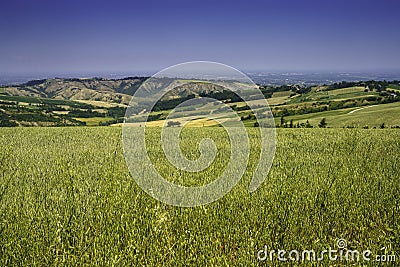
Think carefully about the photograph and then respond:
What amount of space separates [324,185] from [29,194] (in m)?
5.50

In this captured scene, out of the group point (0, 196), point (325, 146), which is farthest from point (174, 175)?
point (325, 146)

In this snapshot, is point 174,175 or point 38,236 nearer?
point 38,236

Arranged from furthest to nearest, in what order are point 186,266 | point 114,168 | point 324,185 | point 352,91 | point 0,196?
point 352,91 → point 114,168 → point 324,185 → point 0,196 → point 186,266

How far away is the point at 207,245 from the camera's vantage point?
4.05 m

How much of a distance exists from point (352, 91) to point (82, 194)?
131 m

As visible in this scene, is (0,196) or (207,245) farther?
(0,196)

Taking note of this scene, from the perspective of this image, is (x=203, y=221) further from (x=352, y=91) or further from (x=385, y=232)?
(x=352, y=91)

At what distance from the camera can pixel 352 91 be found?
397 ft

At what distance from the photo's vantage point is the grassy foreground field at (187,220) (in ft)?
12.6

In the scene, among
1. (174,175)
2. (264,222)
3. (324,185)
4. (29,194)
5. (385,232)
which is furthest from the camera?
(174,175)

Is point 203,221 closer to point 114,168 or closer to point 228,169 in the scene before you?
point 228,169

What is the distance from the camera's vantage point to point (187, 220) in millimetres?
4816

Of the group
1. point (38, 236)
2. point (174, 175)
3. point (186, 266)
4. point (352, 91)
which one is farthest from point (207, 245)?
point (352, 91)

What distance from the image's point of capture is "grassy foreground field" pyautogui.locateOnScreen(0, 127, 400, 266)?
3.83m
